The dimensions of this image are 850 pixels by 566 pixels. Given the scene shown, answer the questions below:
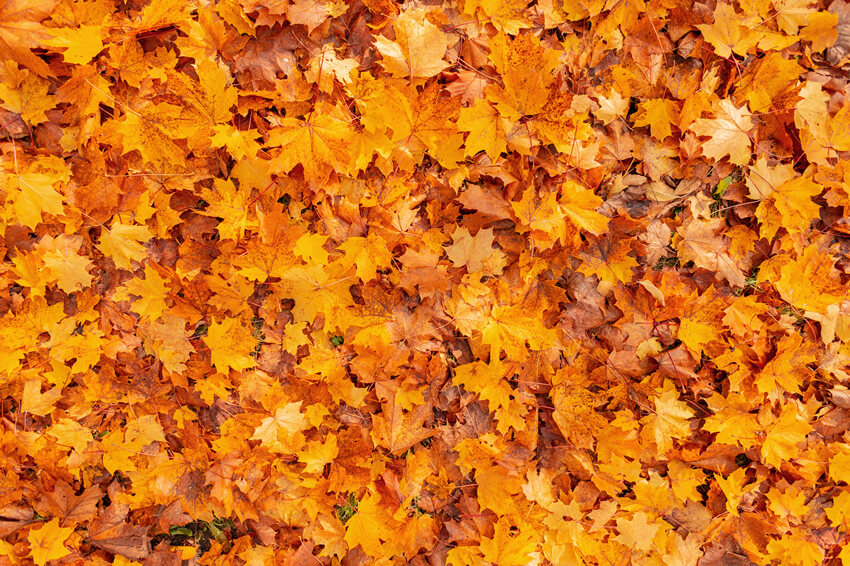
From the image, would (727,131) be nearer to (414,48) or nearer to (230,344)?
(414,48)

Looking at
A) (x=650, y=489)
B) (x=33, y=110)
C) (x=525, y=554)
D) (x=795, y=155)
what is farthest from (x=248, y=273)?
(x=795, y=155)

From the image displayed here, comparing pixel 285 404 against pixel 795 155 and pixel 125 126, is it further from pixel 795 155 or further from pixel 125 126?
pixel 795 155

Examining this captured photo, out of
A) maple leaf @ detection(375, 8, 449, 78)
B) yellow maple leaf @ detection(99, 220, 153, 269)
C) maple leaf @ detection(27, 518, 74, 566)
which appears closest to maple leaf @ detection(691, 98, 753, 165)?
maple leaf @ detection(375, 8, 449, 78)

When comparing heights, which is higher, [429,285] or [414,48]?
[414,48]

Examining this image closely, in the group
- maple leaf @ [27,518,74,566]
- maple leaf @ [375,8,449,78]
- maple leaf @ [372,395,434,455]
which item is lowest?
maple leaf @ [27,518,74,566]

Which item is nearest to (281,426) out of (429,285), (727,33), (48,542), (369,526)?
(369,526)

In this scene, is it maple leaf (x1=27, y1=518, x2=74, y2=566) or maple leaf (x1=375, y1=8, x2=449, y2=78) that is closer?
maple leaf (x1=375, y1=8, x2=449, y2=78)

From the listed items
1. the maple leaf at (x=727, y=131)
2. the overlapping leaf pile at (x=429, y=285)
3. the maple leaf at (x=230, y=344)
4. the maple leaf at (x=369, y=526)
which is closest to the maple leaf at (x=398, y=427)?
the overlapping leaf pile at (x=429, y=285)

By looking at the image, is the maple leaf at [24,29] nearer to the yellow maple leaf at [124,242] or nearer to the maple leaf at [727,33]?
the yellow maple leaf at [124,242]

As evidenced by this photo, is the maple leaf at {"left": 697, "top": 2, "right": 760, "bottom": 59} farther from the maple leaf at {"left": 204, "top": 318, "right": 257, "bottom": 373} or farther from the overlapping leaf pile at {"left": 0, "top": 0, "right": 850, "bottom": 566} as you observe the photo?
the maple leaf at {"left": 204, "top": 318, "right": 257, "bottom": 373}
